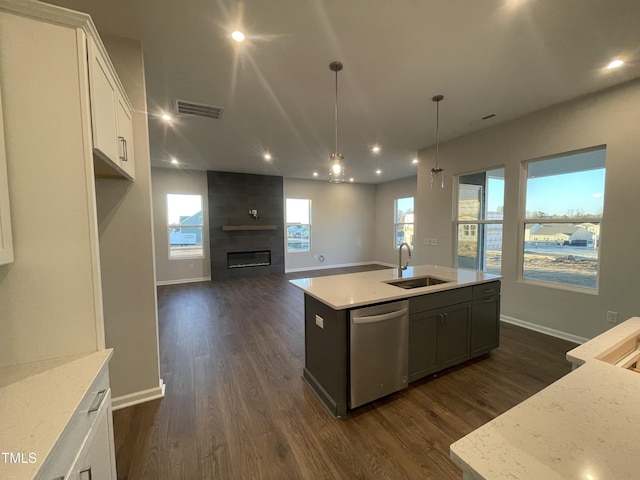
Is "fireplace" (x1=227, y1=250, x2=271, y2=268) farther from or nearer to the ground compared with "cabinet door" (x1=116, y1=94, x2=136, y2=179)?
nearer to the ground

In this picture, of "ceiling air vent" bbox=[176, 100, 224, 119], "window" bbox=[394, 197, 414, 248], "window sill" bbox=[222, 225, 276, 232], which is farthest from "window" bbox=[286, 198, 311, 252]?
"ceiling air vent" bbox=[176, 100, 224, 119]

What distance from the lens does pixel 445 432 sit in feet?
5.83

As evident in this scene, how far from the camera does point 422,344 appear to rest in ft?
7.35

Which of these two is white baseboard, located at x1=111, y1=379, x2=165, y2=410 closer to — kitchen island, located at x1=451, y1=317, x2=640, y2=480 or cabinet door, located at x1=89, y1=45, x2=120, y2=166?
cabinet door, located at x1=89, y1=45, x2=120, y2=166

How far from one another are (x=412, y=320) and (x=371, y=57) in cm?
224

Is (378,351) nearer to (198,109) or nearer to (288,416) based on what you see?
(288,416)

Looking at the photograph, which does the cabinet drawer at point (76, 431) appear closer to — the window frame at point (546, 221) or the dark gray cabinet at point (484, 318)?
the dark gray cabinet at point (484, 318)

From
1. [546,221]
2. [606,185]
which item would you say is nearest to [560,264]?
[546,221]

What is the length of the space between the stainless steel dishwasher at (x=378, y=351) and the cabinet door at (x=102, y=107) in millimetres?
1755

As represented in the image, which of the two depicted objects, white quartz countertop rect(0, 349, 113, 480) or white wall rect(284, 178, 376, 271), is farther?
white wall rect(284, 178, 376, 271)

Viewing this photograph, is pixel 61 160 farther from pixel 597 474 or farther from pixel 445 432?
pixel 445 432

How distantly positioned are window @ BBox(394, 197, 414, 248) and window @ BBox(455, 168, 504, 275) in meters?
3.30

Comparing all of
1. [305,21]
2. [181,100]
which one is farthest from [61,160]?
[181,100]

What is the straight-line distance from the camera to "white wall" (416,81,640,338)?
2.68 m
